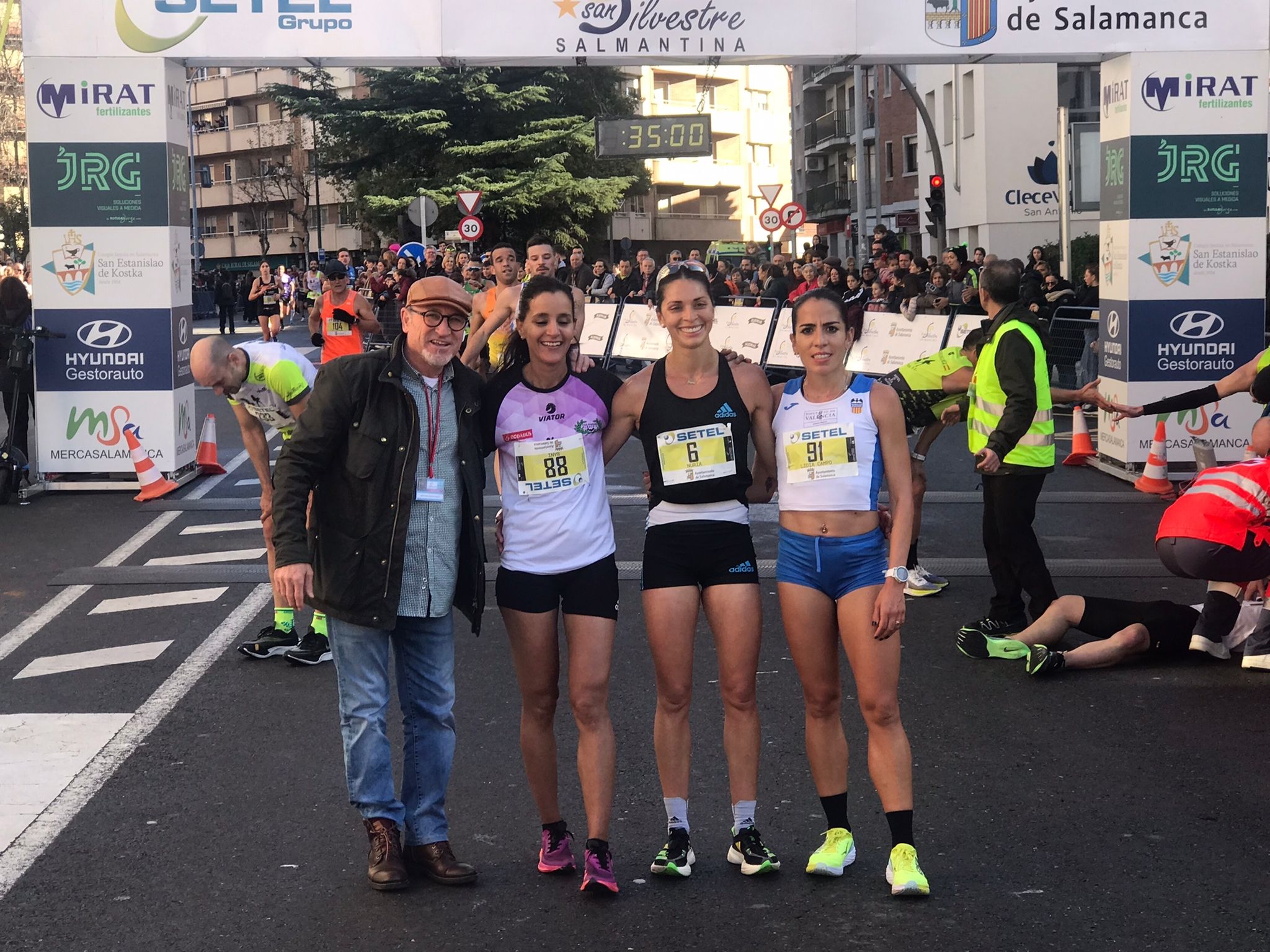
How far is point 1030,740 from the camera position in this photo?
6.38 metres

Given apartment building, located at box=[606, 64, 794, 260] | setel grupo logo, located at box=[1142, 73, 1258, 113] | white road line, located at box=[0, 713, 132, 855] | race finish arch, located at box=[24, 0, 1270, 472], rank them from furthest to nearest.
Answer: apartment building, located at box=[606, 64, 794, 260]
setel grupo logo, located at box=[1142, 73, 1258, 113]
race finish arch, located at box=[24, 0, 1270, 472]
white road line, located at box=[0, 713, 132, 855]

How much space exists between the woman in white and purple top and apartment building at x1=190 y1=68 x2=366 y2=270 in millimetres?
89351

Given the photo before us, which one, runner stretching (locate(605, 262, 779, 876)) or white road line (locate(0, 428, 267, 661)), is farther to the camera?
white road line (locate(0, 428, 267, 661))

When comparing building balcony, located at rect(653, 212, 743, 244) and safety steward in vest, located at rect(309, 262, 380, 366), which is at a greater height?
building balcony, located at rect(653, 212, 743, 244)

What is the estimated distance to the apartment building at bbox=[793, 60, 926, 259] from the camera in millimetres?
56250

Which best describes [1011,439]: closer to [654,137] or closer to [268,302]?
[654,137]

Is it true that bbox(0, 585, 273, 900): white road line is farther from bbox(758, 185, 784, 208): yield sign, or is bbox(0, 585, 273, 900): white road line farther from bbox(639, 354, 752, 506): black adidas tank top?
bbox(758, 185, 784, 208): yield sign

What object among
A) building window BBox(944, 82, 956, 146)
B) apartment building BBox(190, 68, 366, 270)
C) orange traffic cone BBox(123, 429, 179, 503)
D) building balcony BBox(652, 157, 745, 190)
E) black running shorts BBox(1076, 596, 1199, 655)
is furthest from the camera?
apartment building BBox(190, 68, 366, 270)

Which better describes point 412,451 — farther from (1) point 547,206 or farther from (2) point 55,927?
(1) point 547,206

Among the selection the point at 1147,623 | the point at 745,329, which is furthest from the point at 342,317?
the point at 745,329

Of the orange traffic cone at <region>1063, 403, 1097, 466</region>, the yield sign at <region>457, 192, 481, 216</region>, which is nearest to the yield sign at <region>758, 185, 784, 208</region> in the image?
the yield sign at <region>457, 192, 481, 216</region>

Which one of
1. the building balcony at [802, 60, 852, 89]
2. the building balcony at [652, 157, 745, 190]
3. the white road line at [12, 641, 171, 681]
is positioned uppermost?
the building balcony at [802, 60, 852, 89]

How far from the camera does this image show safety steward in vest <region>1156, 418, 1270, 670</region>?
7.04m

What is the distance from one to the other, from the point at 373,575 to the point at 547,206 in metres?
47.6
